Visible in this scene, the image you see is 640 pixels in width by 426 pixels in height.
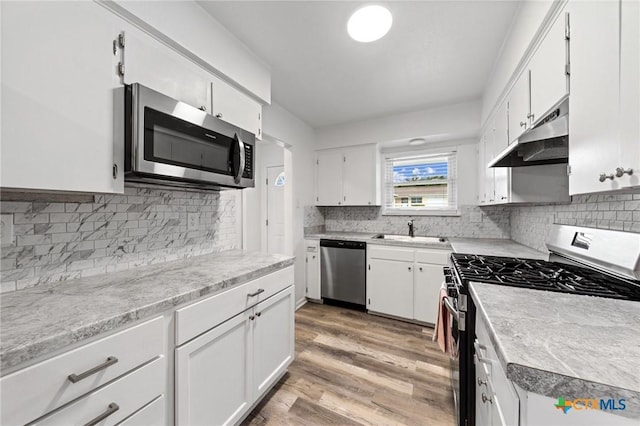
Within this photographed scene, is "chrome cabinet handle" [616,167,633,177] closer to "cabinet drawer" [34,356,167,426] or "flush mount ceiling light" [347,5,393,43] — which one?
"flush mount ceiling light" [347,5,393,43]

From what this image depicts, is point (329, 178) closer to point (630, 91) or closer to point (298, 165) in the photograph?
point (298, 165)

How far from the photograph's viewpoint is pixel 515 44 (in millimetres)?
1614

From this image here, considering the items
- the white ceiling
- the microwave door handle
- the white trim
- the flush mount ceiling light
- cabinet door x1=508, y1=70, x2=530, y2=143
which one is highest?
the white ceiling

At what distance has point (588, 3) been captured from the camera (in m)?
0.92

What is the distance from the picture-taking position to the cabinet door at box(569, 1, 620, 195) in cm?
81

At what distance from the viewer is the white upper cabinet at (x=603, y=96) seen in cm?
74

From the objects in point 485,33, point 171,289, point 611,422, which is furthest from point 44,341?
point 485,33

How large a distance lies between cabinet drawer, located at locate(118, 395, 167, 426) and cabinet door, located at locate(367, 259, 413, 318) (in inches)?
95.4

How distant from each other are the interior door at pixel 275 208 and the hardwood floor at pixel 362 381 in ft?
6.71

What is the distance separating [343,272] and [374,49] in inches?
96.5

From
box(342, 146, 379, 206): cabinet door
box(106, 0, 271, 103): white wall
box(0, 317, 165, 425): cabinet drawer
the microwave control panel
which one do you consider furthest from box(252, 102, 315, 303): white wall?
box(0, 317, 165, 425): cabinet drawer

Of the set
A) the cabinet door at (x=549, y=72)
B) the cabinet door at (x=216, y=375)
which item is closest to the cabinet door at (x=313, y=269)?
the cabinet door at (x=216, y=375)

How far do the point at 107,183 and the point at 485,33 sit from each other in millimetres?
2526

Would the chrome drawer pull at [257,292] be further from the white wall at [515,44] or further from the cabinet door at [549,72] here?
the white wall at [515,44]
